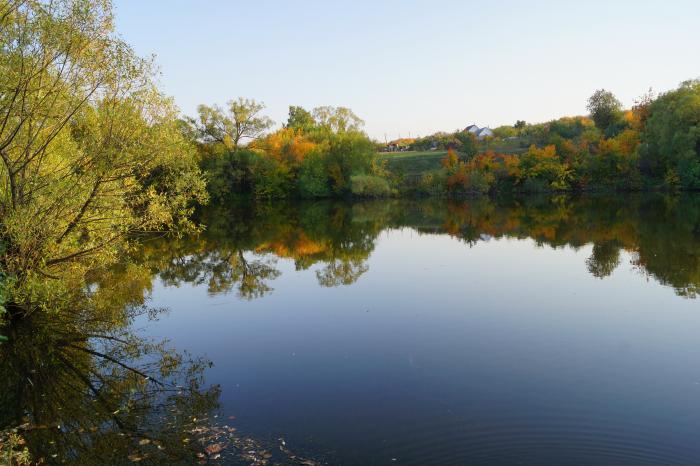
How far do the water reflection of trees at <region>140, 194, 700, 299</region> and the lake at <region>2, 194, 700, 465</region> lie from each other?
1.05ft

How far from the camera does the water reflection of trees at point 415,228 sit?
84.5ft

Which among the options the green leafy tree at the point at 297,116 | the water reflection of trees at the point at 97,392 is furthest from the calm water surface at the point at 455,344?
the green leafy tree at the point at 297,116

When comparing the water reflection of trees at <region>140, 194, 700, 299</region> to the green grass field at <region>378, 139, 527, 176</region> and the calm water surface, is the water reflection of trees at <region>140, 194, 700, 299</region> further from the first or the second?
the green grass field at <region>378, 139, 527, 176</region>

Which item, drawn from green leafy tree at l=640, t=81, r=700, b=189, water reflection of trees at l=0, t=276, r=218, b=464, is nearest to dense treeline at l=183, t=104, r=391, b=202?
green leafy tree at l=640, t=81, r=700, b=189

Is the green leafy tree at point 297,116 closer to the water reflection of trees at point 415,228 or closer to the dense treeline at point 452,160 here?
the dense treeline at point 452,160

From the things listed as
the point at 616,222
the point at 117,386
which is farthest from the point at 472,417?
the point at 616,222

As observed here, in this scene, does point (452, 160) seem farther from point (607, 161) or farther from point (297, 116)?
point (297, 116)

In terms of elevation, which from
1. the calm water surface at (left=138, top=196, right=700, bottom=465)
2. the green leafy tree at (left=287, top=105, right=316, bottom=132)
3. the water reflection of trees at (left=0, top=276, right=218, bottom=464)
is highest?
the green leafy tree at (left=287, top=105, right=316, bottom=132)

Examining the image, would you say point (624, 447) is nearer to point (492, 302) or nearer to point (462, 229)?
point (492, 302)

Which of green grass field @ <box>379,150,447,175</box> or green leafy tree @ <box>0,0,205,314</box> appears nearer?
green leafy tree @ <box>0,0,205,314</box>

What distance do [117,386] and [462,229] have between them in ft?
108

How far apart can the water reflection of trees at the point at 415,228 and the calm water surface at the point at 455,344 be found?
0.26 m

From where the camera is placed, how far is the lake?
1000cm

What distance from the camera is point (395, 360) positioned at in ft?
47.0
